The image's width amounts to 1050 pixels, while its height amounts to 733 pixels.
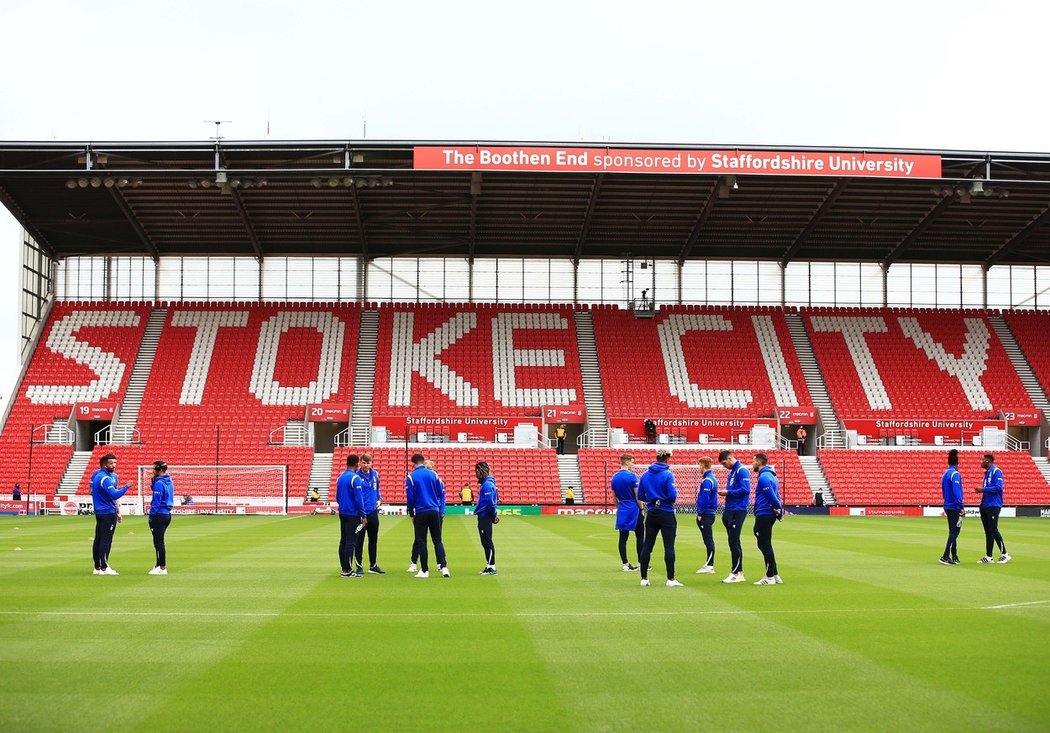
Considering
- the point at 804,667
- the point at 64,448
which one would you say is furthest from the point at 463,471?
the point at 804,667

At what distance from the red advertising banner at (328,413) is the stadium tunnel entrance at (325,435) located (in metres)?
1.65

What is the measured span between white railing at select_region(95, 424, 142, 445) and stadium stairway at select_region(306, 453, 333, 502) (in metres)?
8.66

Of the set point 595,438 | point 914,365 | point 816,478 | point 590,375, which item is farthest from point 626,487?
point 914,365

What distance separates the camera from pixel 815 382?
55844mm

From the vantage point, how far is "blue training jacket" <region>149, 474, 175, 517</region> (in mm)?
17172

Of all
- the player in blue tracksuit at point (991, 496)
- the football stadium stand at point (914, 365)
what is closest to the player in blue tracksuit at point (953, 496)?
the player in blue tracksuit at point (991, 496)

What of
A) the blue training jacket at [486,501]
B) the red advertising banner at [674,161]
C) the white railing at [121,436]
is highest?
the red advertising banner at [674,161]

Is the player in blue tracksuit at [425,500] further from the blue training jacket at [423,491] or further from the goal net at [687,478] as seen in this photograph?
the goal net at [687,478]

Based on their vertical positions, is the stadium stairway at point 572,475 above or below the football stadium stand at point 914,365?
below

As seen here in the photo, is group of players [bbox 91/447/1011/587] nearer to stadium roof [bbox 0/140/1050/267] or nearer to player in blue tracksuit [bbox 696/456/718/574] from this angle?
player in blue tracksuit [bbox 696/456/718/574]

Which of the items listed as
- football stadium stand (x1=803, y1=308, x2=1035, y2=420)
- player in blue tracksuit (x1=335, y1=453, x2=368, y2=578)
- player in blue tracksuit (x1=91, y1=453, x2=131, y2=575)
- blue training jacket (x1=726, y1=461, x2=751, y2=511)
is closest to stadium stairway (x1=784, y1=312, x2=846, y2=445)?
football stadium stand (x1=803, y1=308, x2=1035, y2=420)

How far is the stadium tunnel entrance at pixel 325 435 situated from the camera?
54638mm

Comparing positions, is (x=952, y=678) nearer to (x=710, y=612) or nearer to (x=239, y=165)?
(x=710, y=612)

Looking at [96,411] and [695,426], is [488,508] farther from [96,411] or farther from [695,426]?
[96,411]
